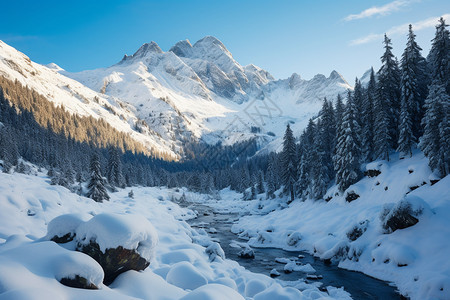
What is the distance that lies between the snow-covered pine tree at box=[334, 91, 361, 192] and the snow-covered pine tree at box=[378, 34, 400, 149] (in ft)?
16.1

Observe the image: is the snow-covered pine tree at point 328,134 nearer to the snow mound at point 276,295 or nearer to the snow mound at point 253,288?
the snow mound at point 253,288

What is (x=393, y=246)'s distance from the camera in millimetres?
19031

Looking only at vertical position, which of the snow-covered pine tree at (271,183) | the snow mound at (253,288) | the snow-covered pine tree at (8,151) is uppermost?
the snow-covered pine tree at (8,151)

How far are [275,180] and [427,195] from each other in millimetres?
47350

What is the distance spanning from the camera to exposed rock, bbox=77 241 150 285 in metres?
8.09

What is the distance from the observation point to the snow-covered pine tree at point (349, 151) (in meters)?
35.8

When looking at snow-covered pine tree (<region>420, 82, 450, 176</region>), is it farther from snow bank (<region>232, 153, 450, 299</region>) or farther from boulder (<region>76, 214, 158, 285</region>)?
boulder (<region>76, 214, 158, 285</region>)

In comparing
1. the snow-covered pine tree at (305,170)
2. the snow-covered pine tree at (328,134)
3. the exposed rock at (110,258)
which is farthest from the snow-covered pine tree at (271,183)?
the exposed rock at (110,258)

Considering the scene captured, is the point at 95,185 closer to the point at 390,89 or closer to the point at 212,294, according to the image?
the point at 212,294

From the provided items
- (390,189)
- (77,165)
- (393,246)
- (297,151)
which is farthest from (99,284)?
(77,165)

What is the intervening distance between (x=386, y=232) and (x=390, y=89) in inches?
1081

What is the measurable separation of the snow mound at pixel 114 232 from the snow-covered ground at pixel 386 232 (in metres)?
16.8

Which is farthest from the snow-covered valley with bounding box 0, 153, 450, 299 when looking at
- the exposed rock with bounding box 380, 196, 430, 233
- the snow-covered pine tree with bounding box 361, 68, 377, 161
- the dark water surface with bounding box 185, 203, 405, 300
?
the snow-covered pine tree with bounding box 361, 68, 377, 161

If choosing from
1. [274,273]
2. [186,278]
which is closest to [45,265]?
[186,278]
